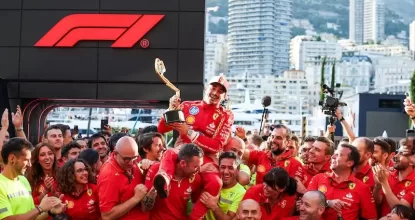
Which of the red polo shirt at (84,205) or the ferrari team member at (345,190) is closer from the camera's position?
the red polo shirt at (84,205)

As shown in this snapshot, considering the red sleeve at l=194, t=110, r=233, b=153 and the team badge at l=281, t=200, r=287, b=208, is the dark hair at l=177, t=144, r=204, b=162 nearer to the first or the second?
the red sleeve at l=194, t=110, r=233, b=153

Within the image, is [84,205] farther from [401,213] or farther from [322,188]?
[401,213]

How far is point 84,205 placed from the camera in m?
6.47

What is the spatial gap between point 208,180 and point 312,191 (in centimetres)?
97

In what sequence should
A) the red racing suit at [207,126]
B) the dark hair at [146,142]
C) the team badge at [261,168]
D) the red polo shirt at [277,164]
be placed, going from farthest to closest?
the team badge at [261,168]
the red polo shirt at [277,164]
the red racing suit at [207,126]
the dark hair at [146,142]

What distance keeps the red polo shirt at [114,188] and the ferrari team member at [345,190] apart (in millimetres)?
1802

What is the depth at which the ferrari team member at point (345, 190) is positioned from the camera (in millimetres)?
6621

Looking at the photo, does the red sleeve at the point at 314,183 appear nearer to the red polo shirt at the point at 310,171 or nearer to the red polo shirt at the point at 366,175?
the red polo shirt at the point at 310,171

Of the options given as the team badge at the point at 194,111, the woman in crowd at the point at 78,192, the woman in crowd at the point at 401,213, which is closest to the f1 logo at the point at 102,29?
the team badge at the point at 194,111

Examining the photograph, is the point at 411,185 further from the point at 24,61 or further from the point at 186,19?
the point at 24,61

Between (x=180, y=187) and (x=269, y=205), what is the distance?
0.88 m

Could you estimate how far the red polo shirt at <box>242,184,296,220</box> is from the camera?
21.6 ft

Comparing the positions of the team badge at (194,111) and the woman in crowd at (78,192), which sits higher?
the team badge at (194,111)

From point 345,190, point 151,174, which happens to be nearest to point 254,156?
point 345,190
